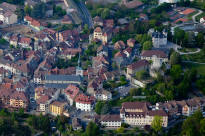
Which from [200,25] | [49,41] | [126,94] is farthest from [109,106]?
[200,25]

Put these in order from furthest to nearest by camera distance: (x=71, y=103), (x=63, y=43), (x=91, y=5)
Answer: (x=91, y=5) < (x=63, y=43) < (x=71, y=103)

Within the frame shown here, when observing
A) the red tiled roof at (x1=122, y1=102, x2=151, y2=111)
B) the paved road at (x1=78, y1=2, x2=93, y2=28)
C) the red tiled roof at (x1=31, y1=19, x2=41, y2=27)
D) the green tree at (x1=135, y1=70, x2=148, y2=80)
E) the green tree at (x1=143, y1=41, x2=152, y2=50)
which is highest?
the paved road at (x1=78, y1=2, x2=93, y2=28)

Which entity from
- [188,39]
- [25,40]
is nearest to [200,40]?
[188,39]

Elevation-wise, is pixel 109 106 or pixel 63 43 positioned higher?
pixel 63 43

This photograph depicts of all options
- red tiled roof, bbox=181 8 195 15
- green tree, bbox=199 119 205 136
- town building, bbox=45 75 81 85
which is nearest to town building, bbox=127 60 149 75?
town building, bbox=45 75 81 85

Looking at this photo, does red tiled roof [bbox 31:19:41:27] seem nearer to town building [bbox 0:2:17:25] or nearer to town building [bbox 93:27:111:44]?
town building [bbox 0:2:17:25]

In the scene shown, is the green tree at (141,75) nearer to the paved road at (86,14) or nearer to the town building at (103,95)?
the town building at (103,95)

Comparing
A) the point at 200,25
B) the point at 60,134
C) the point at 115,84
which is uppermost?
the point at 200,25

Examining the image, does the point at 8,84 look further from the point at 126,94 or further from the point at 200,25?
the point at 200,25

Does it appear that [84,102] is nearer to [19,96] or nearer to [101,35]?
[19,96]
